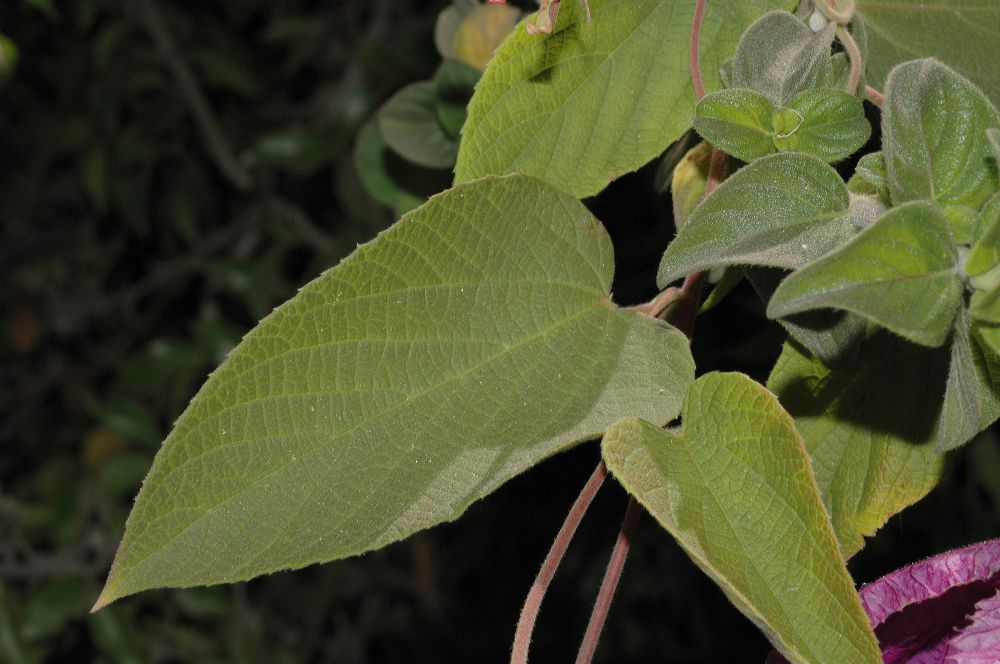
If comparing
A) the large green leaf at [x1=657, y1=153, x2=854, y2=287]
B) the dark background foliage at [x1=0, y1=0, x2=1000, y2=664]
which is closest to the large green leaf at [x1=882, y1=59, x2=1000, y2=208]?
the large green leaf at [x1=657, y1=153, x2=854, y2=287]

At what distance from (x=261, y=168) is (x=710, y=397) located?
4.24 ft

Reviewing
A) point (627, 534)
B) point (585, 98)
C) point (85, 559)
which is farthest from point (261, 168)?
point (627, 534)

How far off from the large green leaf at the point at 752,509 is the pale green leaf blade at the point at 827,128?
4.0 inches

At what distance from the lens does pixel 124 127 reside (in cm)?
172

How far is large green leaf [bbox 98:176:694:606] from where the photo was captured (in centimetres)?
45

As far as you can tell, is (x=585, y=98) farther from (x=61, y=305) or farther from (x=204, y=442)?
(x=61, y=305)

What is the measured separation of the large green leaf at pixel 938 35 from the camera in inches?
23.4

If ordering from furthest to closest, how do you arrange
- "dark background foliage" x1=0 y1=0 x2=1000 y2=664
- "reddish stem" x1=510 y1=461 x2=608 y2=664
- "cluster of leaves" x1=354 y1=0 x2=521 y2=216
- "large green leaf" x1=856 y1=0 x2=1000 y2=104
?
1. "dark background foliage" x1=0 y1=0 x2=1000 y2=664
2. "cluster of leaves" x1=354 y1=0 x2=521 y2=216
3. "large green leaf" x1=856 y1=0 x2=1000 y2=104
4. "reddish stem" x1=510 y1=461 x2=608 y2=664

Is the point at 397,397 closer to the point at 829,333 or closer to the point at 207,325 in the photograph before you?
the point at 829,333

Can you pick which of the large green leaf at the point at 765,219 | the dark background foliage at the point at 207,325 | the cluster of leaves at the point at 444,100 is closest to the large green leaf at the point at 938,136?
the large green leaf at the point at 765,219

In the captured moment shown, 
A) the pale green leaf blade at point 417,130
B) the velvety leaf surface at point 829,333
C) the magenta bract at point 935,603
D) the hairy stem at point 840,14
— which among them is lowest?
the magenta bract at point 935,603

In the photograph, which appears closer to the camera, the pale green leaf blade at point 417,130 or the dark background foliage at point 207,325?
the pale green leaf blade at point 417,130

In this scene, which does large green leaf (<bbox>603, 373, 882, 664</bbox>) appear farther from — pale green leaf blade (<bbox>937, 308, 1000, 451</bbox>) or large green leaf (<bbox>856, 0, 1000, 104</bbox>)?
large green leaf (<bbox>856, 0, 1000, 104</bbox>)

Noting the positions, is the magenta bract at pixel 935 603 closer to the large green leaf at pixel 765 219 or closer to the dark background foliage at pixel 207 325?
the large green leaf at pixel 765 219
